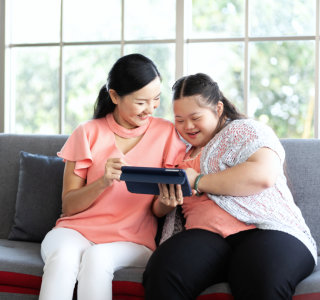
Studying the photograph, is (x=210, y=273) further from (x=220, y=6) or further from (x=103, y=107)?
(x=220, y=6)

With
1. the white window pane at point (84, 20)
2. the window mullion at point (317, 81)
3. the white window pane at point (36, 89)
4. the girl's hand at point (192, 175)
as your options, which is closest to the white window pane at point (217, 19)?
the window mullion at point (317, 81)

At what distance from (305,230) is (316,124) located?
1385mm

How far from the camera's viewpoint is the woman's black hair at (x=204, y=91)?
2158 millimetres

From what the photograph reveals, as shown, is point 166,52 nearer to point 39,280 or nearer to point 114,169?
point 114,169

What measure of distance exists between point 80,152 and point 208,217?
611 millimetres

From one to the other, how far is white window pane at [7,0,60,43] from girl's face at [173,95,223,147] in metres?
1.95

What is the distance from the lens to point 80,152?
228cm

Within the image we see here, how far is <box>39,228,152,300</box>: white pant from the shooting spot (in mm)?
1901

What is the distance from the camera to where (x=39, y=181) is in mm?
2588

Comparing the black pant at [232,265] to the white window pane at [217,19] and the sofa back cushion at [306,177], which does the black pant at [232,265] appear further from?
the white window pane at [217,19]

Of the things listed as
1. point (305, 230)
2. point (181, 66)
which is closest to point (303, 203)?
point (305, 230)

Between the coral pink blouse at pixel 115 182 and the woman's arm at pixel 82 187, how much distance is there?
30 millimetres

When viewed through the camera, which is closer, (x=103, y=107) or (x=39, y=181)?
(x=103, y=107)

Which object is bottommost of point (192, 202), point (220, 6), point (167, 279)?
point (167, 279)
